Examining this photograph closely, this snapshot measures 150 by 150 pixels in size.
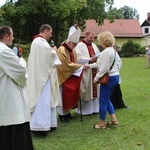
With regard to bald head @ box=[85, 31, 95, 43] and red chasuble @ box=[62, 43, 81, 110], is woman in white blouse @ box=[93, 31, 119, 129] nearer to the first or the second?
red chasuble @ box=[62, 43, 81, 110]

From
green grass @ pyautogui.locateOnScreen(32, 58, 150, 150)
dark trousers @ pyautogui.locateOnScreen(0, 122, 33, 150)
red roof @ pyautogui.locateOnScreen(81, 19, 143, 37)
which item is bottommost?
green grass @ pyautogui.locateOnScreen(32, 58, 150, 150)

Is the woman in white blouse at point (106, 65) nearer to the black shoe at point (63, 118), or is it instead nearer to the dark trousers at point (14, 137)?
the black shoe at point (63, 118)

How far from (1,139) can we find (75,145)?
1450mm

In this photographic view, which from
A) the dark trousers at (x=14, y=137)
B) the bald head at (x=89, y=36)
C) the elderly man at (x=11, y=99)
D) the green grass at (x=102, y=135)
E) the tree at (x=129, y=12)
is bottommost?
the green grass at (x=102, y=135)

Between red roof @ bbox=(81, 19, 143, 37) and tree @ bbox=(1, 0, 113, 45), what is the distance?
14.3m

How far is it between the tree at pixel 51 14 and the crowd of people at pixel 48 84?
2503cm

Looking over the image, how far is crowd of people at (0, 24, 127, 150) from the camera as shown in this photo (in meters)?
4.35

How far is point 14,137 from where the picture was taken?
4.42 meters

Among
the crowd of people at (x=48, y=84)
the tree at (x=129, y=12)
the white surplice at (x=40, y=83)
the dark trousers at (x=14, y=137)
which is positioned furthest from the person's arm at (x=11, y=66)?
the tree at (x=129, y=12)

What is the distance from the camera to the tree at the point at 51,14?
3231 centimetres

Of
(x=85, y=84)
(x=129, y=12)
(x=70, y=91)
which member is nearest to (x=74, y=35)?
(x=70, y=91)

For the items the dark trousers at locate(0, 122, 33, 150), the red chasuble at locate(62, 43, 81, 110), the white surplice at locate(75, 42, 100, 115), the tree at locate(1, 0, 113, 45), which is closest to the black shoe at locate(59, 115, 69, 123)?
the red chasuble at locate(62, 43, 81, 110)

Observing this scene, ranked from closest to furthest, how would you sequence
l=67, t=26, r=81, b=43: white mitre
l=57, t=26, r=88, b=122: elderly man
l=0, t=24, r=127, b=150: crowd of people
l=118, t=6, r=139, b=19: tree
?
1. l=0, t=24, r=127, b=150: crowd of people
2. l=67, t=26, r=81, b=43: white mitre
3. l=57, t=26, r=88, b=122: elderly man
4. l=118, t=6, r=139, b=19: tree

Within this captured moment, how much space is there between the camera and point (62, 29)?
3912 centimetres
